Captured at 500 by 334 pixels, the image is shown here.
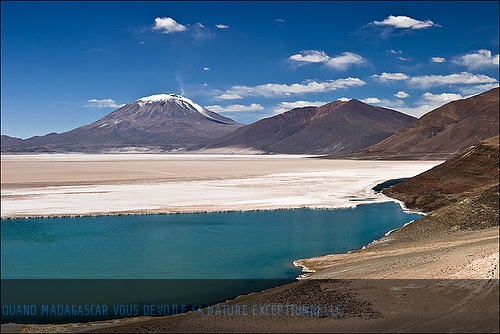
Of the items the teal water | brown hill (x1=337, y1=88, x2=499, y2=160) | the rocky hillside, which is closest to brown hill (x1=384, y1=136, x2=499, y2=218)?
the rocky hillside

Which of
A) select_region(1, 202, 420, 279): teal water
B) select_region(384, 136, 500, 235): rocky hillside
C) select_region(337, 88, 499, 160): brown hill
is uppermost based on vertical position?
select_region(337, 88, 499, 160): brown hill

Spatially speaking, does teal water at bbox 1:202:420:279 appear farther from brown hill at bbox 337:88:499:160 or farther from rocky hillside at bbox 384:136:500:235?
brown hill at bbox 337:88:499:160

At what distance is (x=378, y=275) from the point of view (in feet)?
53.5

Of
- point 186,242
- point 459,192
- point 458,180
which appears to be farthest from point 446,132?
point 186,242

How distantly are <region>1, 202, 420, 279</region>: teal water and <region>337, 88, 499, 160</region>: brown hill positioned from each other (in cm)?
11410

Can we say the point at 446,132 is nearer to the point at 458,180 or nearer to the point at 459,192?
the point at 458,180

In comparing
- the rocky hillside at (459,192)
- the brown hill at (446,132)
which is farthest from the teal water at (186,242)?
the brown hill at (446,132)

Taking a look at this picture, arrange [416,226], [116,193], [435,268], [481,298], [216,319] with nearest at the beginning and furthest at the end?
[481,298] → [216,319] → [435,268] → [416,226] → [116,193]

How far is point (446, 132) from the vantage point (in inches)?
6550

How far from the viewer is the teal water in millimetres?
18875

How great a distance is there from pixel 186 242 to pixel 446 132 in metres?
158

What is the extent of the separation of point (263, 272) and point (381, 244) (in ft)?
24.4

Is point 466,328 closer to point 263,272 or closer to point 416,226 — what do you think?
point 263,272

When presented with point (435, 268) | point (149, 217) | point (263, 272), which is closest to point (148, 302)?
point (263, 272)
